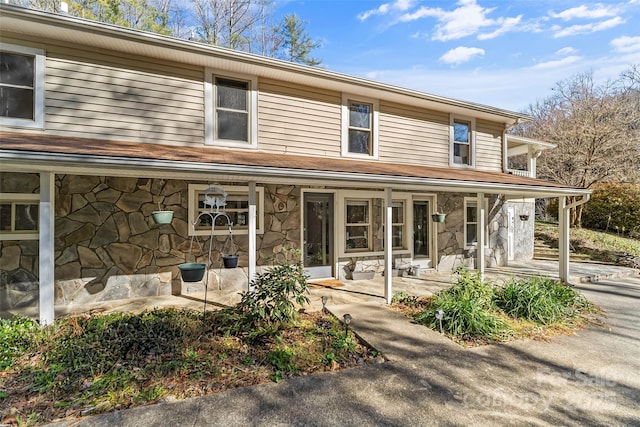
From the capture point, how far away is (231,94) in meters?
6.37

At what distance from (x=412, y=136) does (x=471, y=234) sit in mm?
3631

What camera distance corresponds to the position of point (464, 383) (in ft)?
10.3

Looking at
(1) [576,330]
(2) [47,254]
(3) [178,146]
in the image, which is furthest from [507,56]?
(2) [47,254]

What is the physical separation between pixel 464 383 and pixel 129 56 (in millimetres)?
7239

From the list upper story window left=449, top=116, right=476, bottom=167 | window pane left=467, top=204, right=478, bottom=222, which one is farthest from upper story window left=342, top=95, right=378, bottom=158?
window pane left=467, top=204, right=478, bottom=222

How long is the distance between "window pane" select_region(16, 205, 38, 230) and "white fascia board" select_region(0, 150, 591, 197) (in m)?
1.44

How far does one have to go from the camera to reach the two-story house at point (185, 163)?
15.1 ft

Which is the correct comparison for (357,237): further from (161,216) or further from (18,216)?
(18,216)

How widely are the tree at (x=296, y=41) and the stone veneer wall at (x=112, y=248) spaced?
13262 mm

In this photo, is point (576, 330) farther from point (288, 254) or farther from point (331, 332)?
point (288, 254)

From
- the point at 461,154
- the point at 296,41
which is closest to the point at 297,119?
the point at 461,154

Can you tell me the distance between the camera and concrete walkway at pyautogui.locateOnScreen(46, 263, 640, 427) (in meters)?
2.57

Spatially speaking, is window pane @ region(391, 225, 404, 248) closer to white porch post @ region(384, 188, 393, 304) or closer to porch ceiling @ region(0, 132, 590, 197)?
porch ceiling @ region(0, 132, 590, 197)

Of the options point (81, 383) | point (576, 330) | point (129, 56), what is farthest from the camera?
point (129, 56)
